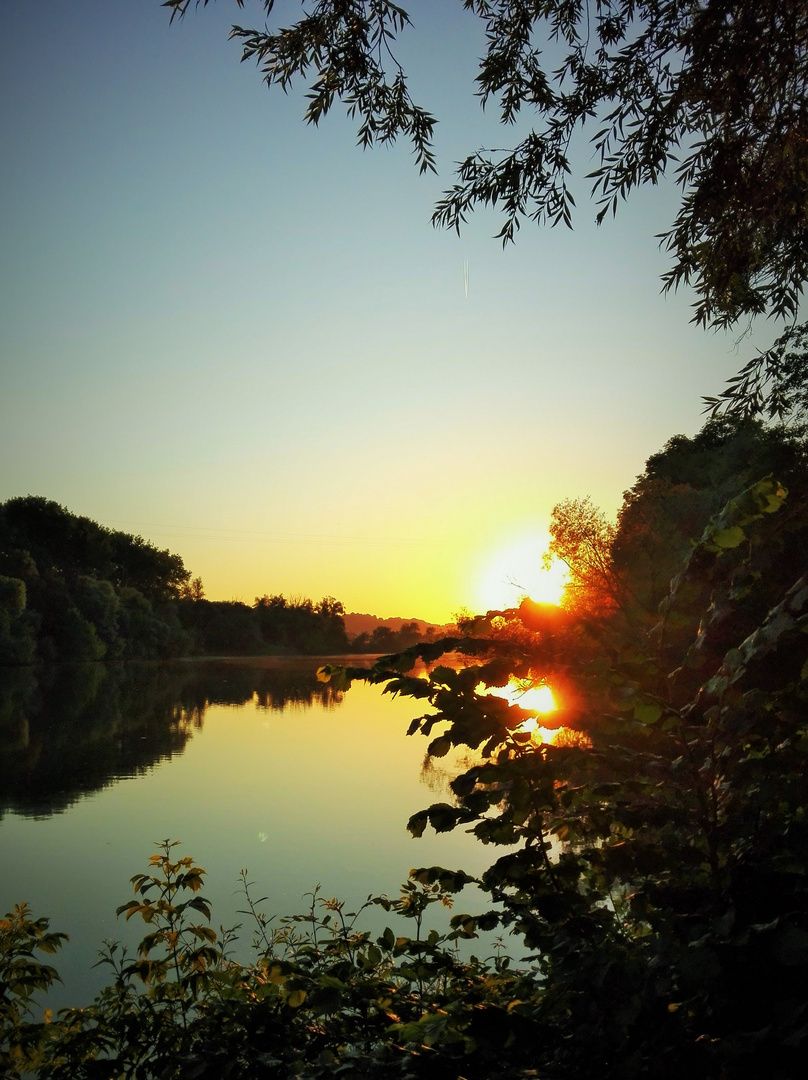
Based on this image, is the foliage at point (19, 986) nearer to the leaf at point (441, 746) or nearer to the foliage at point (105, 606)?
the leaf at point (441, 746)

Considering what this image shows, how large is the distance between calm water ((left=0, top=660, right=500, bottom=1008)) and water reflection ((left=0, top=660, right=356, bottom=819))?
10cm

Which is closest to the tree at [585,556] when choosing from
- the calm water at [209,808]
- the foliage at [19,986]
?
the calm water at [209,808]

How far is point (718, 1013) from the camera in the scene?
1844mm

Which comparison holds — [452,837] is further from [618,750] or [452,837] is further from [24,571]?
[24,571]

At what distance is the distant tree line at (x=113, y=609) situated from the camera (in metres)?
55.0

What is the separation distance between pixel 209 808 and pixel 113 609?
163 ft

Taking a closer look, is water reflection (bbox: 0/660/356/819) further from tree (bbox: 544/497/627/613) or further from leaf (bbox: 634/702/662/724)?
tree (bbox: 544/497/627/613)

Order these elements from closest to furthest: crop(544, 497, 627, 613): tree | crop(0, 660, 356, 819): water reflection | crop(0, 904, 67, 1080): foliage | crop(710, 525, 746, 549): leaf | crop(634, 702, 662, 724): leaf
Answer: crop(634, 702, 662, 724): leaf, crop(710, 525, 746, 549): leaf, crop(0, 904, 67, 1080): foliage, crop(0, 660, 356, 819): water reflection, crop(544, 497, 627, 613): tree

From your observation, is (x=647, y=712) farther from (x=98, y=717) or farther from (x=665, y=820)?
(x=98, y=717)

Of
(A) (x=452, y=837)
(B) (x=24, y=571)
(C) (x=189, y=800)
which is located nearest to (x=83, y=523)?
(B) (x=24, y=571)

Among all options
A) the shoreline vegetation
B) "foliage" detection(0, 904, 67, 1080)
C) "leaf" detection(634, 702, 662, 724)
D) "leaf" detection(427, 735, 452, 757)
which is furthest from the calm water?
"foliage" detection(0, 904, 67, 1080)

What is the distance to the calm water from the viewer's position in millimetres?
8875

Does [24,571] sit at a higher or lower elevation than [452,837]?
higher

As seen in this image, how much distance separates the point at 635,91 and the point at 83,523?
2693 inches
